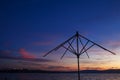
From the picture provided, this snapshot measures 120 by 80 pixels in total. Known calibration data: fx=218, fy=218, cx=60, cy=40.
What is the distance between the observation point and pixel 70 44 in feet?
58.2

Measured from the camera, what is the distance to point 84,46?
57.1 feet

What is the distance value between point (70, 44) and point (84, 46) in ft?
3.83

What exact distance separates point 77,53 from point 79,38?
1.37 metres

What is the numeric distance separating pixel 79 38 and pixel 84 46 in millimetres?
913

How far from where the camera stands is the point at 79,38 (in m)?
17.9

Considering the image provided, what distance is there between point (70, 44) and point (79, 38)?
91 cm

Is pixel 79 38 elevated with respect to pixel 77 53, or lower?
elevated

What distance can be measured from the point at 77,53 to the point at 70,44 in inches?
38.9

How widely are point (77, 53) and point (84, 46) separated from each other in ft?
2.61

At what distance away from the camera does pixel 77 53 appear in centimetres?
1731
